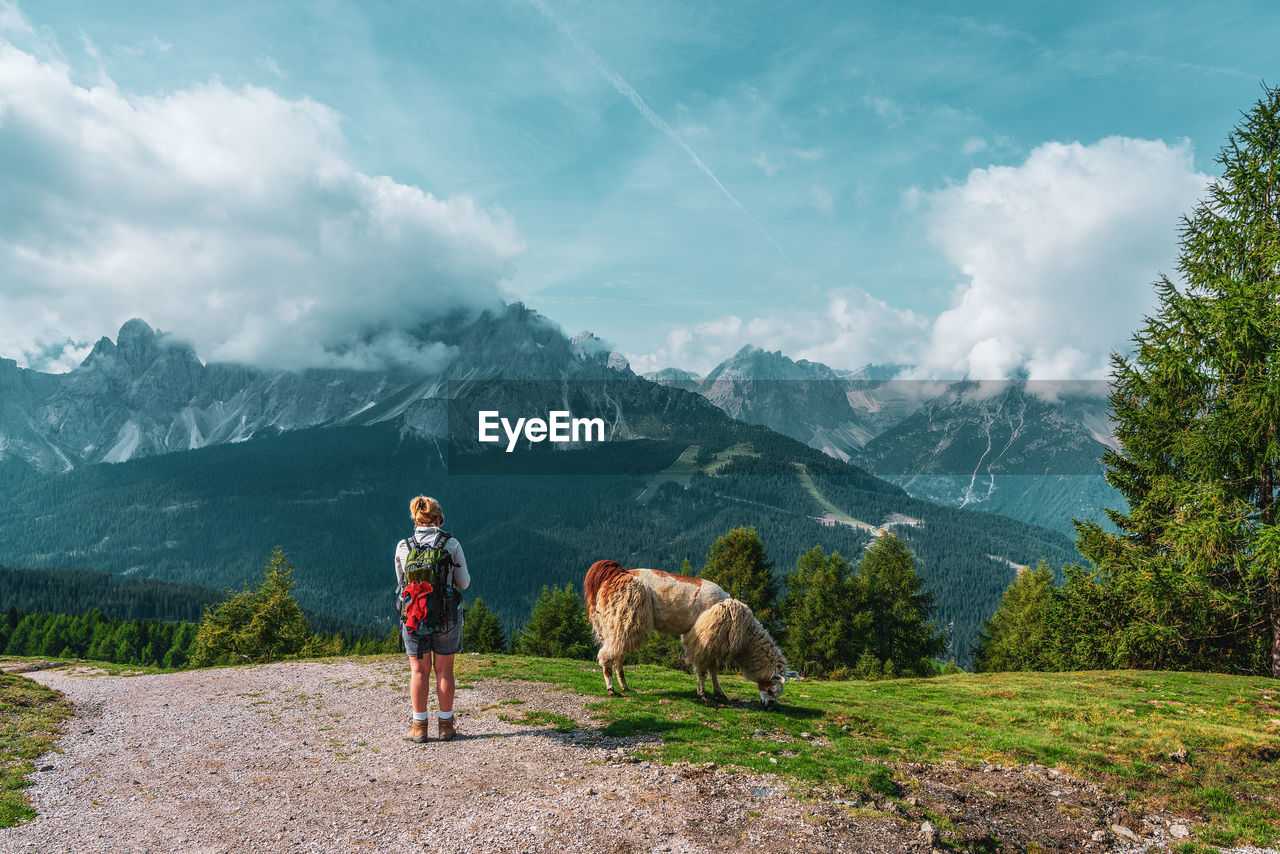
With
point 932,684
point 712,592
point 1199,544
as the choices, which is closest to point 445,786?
point 712,592

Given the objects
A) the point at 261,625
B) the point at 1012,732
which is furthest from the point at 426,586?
the point at 261,625

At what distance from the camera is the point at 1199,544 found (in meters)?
18.7

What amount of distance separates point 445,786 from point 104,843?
3.87 meters

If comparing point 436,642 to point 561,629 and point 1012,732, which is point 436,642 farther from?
point 561,629

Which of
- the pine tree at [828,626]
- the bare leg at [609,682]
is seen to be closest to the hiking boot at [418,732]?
the bare leg at [609,682]

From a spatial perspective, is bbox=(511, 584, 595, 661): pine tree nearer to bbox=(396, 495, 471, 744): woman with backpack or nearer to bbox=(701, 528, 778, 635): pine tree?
bbox=(701, 528, 778, 635): pine tree

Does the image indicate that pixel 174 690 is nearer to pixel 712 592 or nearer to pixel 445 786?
pixel 445 786

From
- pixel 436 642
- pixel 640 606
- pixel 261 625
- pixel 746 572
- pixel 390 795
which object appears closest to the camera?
pixel 390 795

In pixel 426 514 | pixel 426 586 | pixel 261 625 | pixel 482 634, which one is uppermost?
pixel 426 514

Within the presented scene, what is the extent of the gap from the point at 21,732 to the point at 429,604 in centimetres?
886

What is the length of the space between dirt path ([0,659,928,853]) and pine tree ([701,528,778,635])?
3227 cm

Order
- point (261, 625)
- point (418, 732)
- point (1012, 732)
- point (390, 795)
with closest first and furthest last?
point (390, 795), point (418, 732), point (1012, 732), point (261, 625)

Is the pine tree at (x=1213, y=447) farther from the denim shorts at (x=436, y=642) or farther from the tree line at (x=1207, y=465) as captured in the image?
the denim shorts at (x=436, y=642)

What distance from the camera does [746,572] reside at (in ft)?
144
